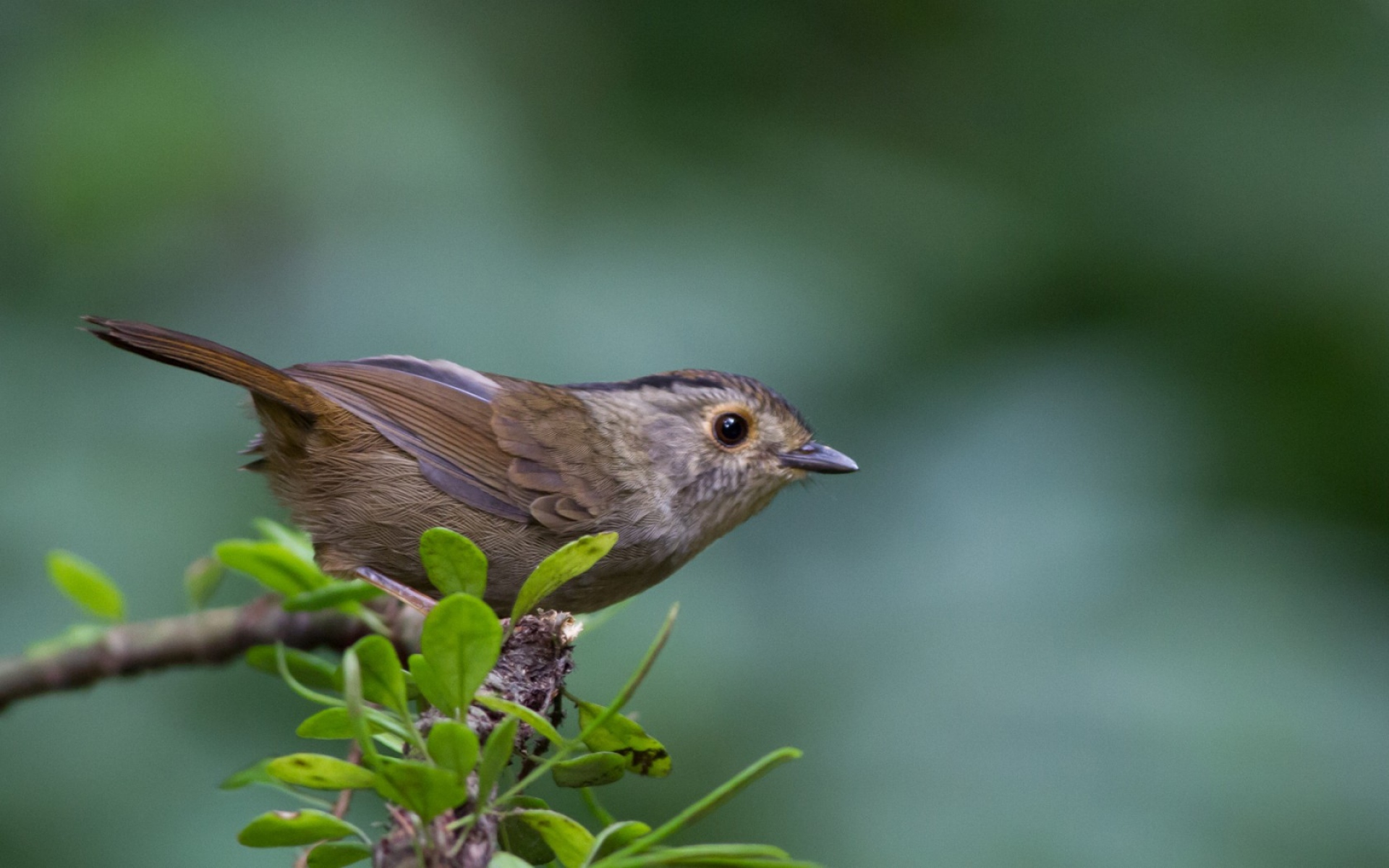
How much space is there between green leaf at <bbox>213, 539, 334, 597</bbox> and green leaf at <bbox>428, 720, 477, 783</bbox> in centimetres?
102

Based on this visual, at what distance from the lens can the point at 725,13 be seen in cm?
507

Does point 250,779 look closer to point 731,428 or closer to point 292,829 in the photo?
point 292,829

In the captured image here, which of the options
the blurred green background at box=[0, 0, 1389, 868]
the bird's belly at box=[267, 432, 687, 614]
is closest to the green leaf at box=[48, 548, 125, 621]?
the bird's belly at box=[267, 432, 687, 614]

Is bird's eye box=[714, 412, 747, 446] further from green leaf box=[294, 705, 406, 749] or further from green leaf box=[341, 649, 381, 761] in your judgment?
green leaf box=[341, 649, 381, 761]

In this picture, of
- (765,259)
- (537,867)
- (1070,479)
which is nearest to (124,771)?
(537,867)

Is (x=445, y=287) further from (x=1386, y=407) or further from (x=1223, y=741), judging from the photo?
(x=1386, y=407)

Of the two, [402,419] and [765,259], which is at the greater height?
[765,259]

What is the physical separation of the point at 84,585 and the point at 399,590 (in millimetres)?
653

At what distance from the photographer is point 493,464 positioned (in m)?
3.10

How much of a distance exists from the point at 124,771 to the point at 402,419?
1.24 metres

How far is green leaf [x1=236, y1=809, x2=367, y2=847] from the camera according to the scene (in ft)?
4.27

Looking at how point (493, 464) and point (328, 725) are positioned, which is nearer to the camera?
point (328, 725)

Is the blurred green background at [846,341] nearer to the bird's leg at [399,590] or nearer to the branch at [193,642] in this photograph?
the branch at [193,642]

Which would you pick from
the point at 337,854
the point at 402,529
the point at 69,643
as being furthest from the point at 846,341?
the point at 337,854
